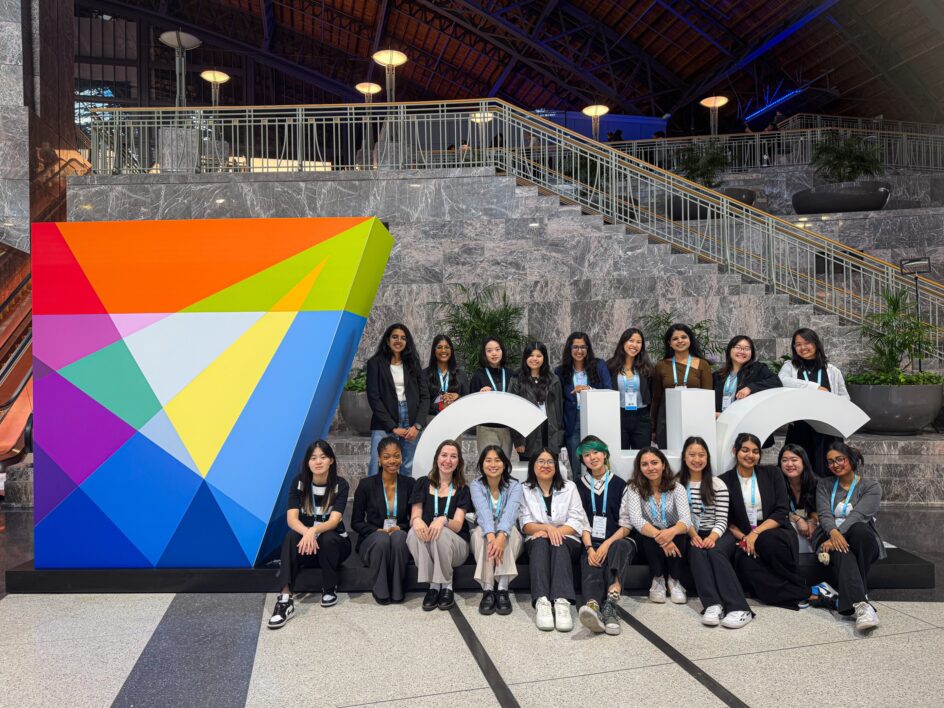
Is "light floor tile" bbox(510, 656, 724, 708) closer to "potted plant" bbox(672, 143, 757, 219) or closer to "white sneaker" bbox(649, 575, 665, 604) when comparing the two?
"white sneaker" bbox(649, 575, 665, 604)

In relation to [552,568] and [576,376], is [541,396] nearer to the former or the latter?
[576,376]

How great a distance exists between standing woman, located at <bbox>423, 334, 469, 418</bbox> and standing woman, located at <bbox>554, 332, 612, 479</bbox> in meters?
0.79

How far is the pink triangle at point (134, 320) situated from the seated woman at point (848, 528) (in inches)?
168

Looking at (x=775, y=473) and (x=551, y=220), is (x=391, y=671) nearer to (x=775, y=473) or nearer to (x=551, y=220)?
(x=775, y=473)

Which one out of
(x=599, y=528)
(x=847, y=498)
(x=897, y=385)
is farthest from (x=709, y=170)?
(x=599, y=528)

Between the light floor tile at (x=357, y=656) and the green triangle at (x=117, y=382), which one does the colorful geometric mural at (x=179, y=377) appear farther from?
the light floor tile at (x=357, y=656)

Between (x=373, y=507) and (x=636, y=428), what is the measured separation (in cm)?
206

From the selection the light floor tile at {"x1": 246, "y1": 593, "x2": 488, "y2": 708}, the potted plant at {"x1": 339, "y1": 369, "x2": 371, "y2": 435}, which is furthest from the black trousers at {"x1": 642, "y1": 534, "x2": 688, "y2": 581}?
the potted plant at {"x1": 339, "y1": 369, "x2": 371, "y2": 435}

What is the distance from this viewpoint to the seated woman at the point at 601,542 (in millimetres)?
4043

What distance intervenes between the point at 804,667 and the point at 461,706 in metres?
1.63

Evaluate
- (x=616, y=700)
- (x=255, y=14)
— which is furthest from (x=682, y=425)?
(x=255, y=14)

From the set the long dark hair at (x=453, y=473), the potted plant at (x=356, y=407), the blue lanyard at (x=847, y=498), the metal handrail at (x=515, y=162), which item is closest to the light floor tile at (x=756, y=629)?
the blue lanyard at (x=847, y=498)

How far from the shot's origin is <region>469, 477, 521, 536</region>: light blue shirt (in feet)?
14.7

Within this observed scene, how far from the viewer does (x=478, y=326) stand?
894 cm
